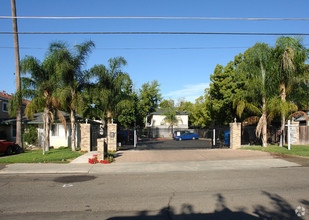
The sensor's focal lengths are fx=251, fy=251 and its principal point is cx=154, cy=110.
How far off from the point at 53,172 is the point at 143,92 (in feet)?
115

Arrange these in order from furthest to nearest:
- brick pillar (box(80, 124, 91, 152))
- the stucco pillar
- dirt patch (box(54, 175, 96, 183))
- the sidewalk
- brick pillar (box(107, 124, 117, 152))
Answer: the stucco pillar
brick pillar (box(107, 124, 117, 152))
brick pillar (box(80, 124, 91, 152))
the sidewalk
dirt patch (box(54, 175, 96, 183))

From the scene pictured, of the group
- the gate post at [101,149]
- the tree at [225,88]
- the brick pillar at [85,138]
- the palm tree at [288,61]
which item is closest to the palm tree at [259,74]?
the palm tree at [288,61]

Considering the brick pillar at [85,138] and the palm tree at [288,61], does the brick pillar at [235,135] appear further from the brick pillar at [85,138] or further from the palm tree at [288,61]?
the brick pillar at [85,138]

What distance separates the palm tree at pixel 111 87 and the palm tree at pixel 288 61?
10986mm

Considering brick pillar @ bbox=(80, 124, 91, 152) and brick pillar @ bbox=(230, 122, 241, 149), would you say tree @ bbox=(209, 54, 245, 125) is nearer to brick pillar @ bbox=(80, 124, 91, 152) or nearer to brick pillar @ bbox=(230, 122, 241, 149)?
brick pillar @ bbox=(230, 122, 241, 149)

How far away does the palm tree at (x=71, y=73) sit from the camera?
50.3 feet

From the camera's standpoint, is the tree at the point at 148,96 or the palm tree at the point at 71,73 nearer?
the palm tree at the point at 71,73

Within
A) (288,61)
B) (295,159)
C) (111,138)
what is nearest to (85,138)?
(111,138)

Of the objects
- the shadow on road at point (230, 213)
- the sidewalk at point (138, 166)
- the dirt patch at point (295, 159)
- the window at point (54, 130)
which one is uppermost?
the window at point (54, 130)

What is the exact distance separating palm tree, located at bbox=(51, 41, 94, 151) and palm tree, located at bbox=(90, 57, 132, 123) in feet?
4.70

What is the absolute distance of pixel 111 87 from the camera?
62.3ft

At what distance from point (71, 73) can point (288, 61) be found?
14.2 meters

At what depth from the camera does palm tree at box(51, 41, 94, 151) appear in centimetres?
1533

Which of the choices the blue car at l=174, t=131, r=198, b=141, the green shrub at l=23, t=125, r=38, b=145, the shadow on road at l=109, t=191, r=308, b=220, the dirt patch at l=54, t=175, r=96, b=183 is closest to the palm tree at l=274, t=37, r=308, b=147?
the shadow on road at l=109, t=191, r=308, b=220
